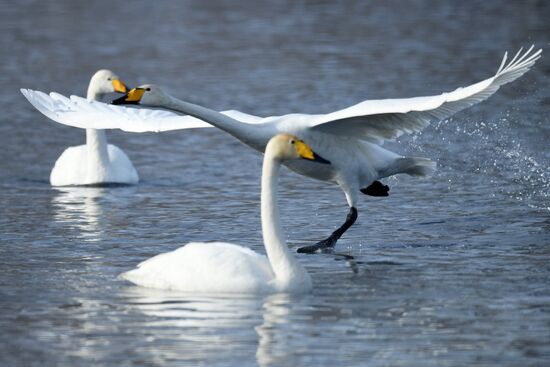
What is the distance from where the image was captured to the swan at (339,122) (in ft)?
40.6

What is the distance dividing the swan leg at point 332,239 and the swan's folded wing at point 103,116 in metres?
1.28

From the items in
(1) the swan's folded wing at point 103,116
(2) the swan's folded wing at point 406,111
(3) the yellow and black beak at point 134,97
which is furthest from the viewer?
(1) the swan's folded wing at point 103,116

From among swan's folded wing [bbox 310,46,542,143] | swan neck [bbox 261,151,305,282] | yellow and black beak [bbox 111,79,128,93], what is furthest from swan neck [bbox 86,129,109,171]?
swan neck [bbox 261,151,305,282]

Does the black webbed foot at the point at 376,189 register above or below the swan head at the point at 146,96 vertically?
below

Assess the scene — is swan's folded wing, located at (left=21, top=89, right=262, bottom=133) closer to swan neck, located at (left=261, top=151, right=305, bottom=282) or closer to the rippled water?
the rippled water

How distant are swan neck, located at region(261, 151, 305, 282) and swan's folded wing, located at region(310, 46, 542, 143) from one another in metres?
1.94

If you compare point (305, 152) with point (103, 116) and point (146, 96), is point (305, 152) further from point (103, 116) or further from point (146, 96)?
point (103, 116)

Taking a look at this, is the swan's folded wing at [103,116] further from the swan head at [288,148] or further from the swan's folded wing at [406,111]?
the swan head at [288,148]

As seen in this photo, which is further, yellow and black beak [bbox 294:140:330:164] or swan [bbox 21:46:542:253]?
swan [bbox 21:46:542:253]

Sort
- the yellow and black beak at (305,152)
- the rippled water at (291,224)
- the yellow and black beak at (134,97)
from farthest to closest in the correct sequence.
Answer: the yellow and black beak at (134,97), the yellow and black beak at (305,152), the rippled water at (291,224)

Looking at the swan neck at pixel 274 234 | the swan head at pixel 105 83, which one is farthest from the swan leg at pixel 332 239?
the swan head at pixel 105 83

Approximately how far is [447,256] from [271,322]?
111 inches

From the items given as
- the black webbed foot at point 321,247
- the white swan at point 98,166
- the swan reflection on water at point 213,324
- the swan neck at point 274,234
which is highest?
the white swan at point 98,166

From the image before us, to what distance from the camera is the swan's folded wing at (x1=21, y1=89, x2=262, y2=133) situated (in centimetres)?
1396
